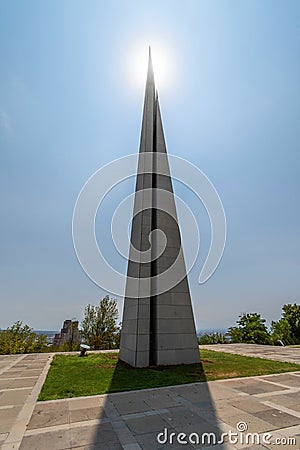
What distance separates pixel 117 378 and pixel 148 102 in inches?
575

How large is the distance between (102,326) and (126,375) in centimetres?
1355

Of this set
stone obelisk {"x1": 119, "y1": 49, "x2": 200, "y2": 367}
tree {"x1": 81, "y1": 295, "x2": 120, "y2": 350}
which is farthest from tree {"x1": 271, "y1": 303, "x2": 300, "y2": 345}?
stone obelisk {"x1": 119, "y1": 49, "x2": 200, "y2": 367}

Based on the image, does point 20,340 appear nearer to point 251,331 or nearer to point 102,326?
point 102,326

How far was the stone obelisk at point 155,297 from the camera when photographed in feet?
35.5

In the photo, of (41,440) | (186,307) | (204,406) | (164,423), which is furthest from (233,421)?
(186,307)

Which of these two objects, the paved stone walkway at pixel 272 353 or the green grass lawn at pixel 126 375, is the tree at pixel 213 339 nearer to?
the paved stone walkway at pixel 272 353

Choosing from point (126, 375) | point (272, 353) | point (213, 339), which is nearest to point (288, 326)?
point (213, 339)

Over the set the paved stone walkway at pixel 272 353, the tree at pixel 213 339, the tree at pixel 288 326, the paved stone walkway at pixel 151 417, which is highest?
the tree at pixel 288 326

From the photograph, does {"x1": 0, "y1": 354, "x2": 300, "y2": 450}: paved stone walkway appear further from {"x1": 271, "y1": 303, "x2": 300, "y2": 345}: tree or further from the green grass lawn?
{"x1": 271, "y1": 303, "x2": 300, "y2": 345}: tree

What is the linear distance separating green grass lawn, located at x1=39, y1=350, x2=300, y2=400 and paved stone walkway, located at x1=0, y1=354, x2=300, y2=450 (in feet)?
1.90

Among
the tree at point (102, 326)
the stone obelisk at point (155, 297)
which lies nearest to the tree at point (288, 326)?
the tree at point (102, 326)

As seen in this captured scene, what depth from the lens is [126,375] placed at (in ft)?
28.5

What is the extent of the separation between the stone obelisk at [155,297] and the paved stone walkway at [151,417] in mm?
3786

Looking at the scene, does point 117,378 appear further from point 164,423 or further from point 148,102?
point 148,102
